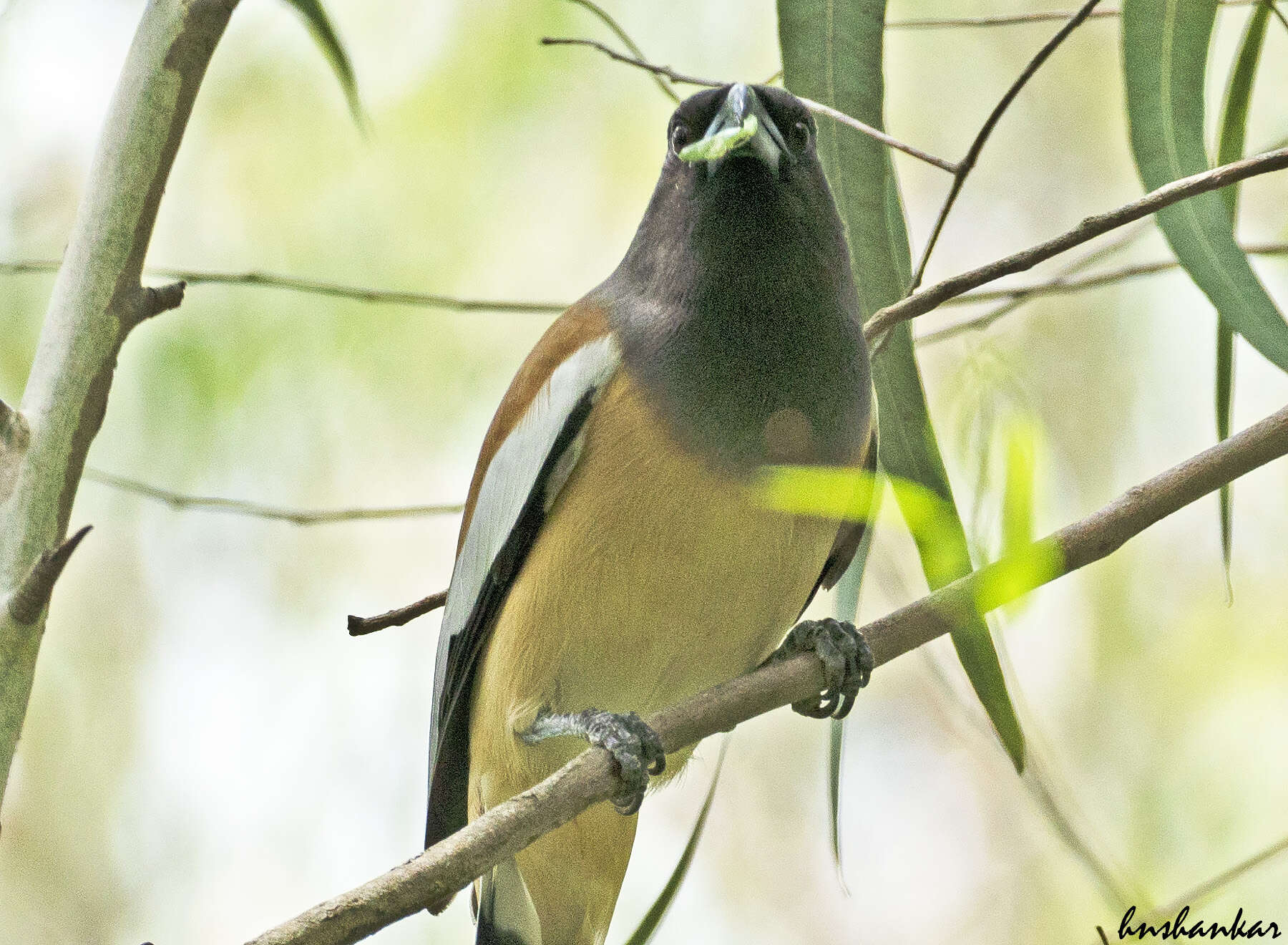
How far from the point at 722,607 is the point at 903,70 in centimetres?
361

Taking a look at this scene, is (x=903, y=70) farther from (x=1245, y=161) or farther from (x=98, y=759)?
(x=98, y=759)

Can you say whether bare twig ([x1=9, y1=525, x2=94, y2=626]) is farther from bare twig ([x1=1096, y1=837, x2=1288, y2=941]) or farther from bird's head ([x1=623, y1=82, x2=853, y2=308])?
bare twig ([x1=1096, y1=837, x2=1288, y2=941])

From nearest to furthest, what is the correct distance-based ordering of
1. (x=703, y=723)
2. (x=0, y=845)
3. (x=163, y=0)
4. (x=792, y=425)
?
(x=703, y=723), (x=163, y=0), (x=792, y=425), (x=0, y=845)

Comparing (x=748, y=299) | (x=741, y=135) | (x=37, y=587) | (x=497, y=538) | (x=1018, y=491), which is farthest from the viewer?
(x=497, y=538)

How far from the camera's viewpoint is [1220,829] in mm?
3525

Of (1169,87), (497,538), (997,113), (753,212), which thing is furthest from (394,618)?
(1169,87)

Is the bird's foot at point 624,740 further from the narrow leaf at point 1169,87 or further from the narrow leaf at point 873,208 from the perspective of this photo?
the narrow leaf at point 1169,87

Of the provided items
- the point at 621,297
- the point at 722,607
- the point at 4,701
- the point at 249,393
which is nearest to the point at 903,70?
the point at 249,393

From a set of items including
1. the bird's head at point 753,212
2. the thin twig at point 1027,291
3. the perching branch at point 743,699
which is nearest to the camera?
the perching branch at point 743,699

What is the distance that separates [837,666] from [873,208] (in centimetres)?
72

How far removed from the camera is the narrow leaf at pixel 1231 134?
6.06 feet

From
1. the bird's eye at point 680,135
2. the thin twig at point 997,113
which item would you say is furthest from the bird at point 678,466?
the thin twig at point 997,113

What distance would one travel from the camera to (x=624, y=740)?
1.77 metres

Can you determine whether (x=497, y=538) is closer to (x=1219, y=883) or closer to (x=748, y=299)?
(x=748, y=299)
